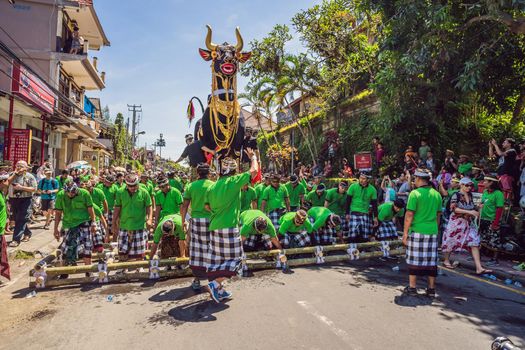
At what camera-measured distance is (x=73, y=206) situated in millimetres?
6422

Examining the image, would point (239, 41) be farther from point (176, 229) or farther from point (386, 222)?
point (386, 222)

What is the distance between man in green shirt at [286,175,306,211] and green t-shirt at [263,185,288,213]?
0.60 m

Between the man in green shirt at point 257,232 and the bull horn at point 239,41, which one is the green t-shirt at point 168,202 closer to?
the man in green shirt at point 257,232

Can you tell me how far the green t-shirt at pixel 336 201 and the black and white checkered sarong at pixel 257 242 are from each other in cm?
244

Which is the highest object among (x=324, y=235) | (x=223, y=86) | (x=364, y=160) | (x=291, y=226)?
(x=223, y=86)

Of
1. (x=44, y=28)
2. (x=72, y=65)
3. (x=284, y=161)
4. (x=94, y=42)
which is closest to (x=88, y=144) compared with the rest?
(x=94, y=42)

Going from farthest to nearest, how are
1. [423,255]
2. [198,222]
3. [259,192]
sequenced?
[259,192] < [198,222] < [423,255]

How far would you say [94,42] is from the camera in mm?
24172

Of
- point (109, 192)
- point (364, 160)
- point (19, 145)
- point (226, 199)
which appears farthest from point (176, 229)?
point (19, 145)

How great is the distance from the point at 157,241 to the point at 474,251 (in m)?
5.79

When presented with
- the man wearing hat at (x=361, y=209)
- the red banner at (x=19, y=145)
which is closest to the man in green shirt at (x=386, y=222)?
the man wearing hat at (x=361, y=209)

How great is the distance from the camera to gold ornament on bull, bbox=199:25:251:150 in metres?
7.55

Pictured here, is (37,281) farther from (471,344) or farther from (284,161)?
(284,161)

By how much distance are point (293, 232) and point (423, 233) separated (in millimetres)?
2855
